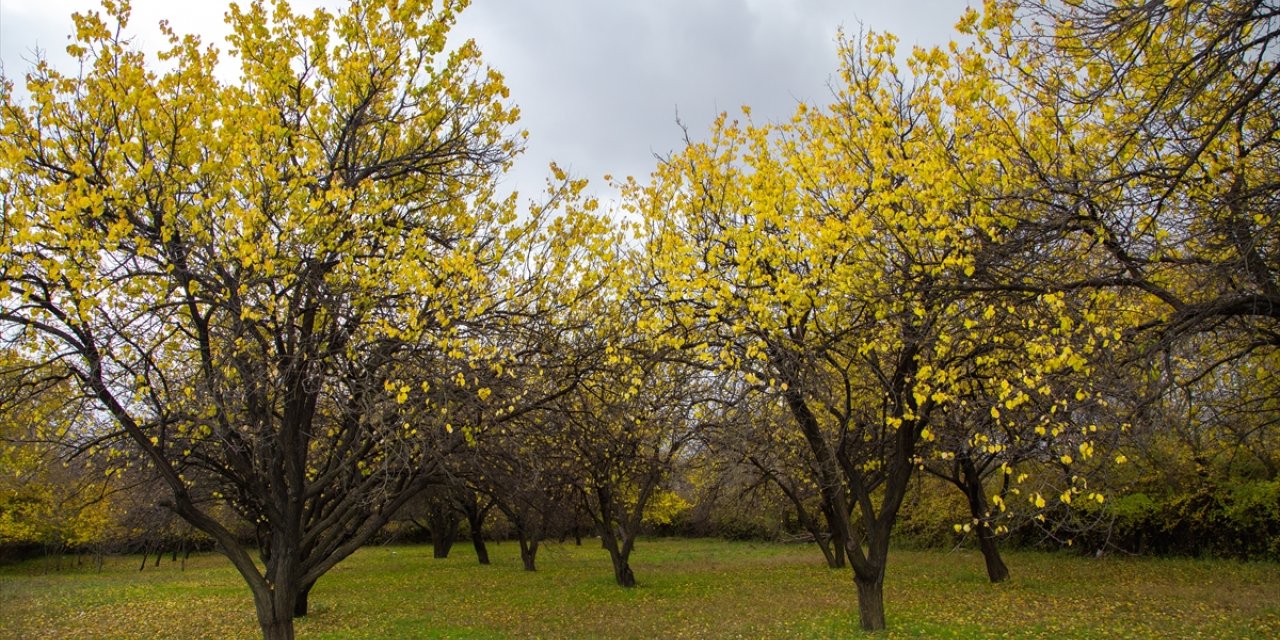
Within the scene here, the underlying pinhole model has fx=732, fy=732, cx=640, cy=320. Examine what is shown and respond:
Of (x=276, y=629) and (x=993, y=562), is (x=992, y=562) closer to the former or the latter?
(x=993, y=562)

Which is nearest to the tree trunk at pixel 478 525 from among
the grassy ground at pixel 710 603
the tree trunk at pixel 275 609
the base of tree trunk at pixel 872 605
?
the grassy ground at pixel 710 603

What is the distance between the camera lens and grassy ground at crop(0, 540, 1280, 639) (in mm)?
12875

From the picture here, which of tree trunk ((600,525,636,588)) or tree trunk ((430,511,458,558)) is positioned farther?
tree trunk ((430,511,458,558))

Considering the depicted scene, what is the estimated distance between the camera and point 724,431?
37.2 feet

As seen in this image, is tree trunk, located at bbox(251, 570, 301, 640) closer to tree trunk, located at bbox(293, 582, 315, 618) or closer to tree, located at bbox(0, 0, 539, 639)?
tree, located at bbox(0, 0, 539, 639)

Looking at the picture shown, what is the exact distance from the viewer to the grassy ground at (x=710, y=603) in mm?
12875

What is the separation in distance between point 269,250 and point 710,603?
14041mm

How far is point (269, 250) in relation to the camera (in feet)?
24.0

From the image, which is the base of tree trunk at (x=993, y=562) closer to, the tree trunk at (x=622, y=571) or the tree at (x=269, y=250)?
the tree trunk at (x=622, y=571)

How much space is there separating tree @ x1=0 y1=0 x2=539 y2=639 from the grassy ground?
7.13m

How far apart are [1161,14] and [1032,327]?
10.7 ft

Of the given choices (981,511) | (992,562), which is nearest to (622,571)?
(981,511)

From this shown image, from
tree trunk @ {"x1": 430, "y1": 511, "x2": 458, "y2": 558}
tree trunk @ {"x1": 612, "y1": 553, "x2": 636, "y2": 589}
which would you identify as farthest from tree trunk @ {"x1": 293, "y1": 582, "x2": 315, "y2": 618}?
tree trunk @ {"x1": 430, "y1": 511, "x2": 458, "y2": 558}

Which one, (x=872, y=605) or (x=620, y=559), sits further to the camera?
(x=620, y=559)
